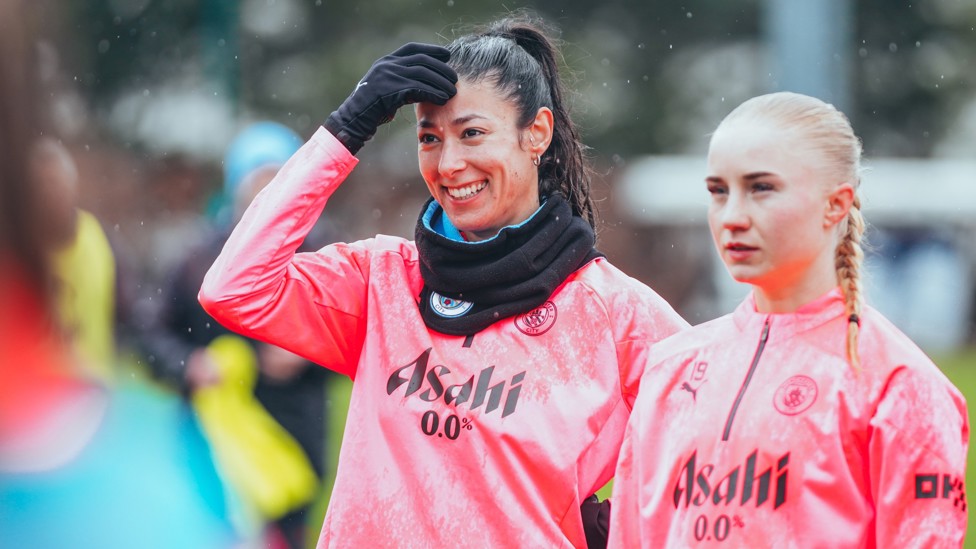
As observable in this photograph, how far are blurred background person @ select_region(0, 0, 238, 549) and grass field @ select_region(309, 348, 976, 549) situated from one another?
330 centimetres

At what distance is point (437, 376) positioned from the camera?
3.04m

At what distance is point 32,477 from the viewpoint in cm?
217

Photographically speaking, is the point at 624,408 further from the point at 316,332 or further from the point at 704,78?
the point at 704,78

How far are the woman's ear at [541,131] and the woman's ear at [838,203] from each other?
0.81 m

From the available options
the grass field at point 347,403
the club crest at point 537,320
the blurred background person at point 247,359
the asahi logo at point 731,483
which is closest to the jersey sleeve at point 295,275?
the club crest at point 537,320

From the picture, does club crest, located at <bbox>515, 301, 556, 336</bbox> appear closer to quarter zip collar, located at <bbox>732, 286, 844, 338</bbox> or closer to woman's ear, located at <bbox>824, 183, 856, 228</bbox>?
quarter zip collar, located at <bbox>732, 286, 844, 338</bbox>

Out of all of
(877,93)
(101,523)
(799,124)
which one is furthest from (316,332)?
(877,93)

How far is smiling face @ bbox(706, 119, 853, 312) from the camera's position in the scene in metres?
2.76

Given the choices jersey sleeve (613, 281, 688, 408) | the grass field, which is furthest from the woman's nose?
the grass field

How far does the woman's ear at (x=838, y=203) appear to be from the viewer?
279cm

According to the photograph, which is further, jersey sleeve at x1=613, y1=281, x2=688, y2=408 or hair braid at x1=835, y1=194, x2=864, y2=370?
jersey sleeve at x1=613, y1=281, x2=688, y2=408

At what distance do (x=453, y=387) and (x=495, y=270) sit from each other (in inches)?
11.2

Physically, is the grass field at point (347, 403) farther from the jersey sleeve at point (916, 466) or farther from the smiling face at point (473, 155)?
the jersey sleeve at point (916, 466)

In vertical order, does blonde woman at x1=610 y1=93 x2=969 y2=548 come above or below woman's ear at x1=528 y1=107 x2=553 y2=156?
below
